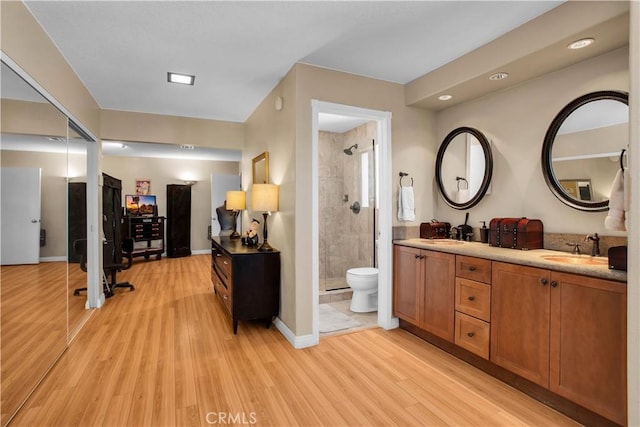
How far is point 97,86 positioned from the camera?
3492 millimetres

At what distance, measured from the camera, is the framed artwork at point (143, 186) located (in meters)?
8.02

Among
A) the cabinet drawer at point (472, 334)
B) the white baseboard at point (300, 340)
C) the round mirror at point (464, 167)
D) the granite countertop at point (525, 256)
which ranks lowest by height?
the white baseboard at point (300, 340)

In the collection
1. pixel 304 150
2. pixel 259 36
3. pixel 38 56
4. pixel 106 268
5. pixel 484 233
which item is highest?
pixel 259 36

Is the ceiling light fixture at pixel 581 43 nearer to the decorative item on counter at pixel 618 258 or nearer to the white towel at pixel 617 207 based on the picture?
the white towel at pixel 617 207

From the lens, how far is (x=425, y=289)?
302 centimetres

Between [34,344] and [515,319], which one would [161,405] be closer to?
[34,344]

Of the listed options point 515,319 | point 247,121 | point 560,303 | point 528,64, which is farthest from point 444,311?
point 247,121

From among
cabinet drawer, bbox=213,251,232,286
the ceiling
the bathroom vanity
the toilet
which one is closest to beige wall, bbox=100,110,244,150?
the ceiling

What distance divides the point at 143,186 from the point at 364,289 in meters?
6.54

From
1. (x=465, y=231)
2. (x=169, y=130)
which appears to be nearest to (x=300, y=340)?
(x=465, y=231)

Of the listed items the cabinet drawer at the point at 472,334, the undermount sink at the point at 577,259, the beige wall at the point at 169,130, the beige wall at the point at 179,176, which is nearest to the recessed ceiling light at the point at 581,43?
the undermount sink at the point at 577,259

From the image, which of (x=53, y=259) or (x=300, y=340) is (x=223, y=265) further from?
(x=53, y=259)

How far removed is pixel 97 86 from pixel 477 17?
3.63 m

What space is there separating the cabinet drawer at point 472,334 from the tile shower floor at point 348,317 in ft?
3.37
